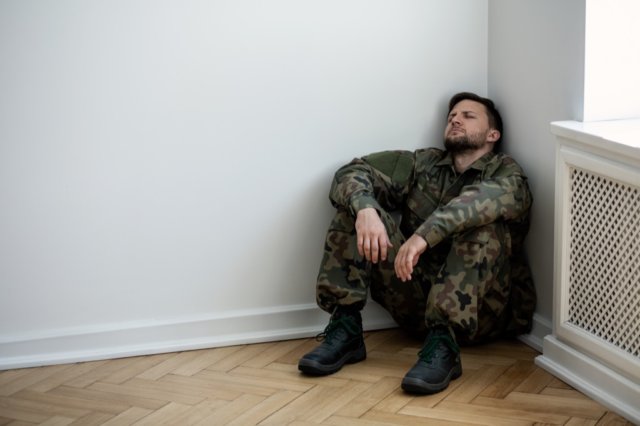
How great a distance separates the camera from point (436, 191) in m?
3.06

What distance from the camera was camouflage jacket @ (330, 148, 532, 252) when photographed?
274 centimetres

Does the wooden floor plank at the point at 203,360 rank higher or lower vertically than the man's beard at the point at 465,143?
lower

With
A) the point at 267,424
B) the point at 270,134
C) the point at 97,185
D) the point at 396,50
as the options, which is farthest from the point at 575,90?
the point at 97,185

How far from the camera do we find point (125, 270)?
304cm

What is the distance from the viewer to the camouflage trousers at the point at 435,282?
2.77 meters

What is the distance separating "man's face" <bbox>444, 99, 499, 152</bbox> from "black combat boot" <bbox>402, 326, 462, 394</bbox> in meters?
0.60

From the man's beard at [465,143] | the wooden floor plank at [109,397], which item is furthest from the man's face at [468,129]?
the wooden floor plank at [109,397]

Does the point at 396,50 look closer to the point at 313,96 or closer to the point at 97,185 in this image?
the point at 313,96

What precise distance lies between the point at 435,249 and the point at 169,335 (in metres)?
0.91

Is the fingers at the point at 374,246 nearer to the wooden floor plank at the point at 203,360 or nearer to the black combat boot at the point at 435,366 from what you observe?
the black combat boot at the point at 435,366

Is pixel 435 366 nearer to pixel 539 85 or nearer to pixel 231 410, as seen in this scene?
pixel 231 410

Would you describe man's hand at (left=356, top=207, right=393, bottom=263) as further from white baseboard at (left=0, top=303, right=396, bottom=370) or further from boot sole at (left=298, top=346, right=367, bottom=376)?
white baseboard at (left=0, top=303, right=396, bottom=370)

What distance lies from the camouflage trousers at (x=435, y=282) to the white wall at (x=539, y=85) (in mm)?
153

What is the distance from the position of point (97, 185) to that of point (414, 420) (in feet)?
4.01
